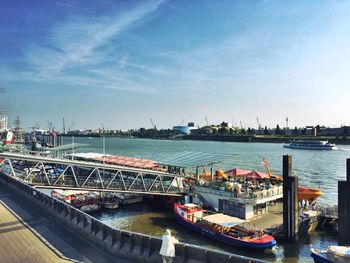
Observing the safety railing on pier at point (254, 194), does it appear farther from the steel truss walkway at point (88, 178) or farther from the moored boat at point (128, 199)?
the moored boat at point (128, 199)

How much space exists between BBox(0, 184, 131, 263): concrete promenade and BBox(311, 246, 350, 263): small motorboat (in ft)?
47.5

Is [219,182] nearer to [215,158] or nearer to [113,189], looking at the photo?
[215,158]

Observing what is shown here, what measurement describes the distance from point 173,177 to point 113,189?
9887mm

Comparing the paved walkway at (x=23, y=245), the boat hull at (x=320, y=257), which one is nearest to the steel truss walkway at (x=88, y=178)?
the paved walkway at (x=23, y=245)

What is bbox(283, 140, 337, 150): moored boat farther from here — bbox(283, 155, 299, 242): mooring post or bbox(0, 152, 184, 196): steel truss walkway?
bbox(283, 155, 299, 242): mooring post

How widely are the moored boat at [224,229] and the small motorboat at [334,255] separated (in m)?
4.66

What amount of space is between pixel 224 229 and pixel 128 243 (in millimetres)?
17957

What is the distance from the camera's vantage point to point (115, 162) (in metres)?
61.2

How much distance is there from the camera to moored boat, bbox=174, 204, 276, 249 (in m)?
28.2

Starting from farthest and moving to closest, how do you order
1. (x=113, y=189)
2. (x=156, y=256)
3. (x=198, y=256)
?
(x=113, y=189)
(x=156, y=256)
(x=198, y=256)

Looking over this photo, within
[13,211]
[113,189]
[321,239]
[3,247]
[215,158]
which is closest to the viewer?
[3,247]

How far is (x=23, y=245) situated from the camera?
15.6m

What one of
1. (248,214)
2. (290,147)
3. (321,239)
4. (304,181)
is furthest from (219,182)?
(290,147)

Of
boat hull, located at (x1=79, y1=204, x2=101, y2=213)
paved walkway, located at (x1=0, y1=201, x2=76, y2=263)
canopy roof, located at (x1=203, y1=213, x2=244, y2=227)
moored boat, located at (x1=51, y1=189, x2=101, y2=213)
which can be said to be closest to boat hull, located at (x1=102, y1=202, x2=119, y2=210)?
moored boat, located at (x1=51, y1=189, x2=101, y2=213)
